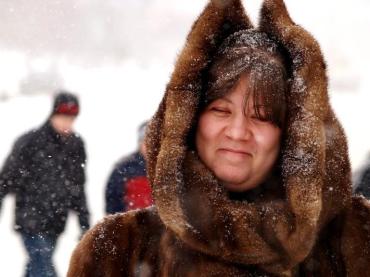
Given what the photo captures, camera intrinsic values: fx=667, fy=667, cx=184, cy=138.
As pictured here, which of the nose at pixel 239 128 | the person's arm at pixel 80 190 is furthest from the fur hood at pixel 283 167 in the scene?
the person's arm at pixel 80 190

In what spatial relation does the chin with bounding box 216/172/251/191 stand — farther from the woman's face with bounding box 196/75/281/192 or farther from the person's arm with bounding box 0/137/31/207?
the person's arm with bounding box 0/137/31/207

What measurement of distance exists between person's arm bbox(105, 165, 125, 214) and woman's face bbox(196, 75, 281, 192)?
7.78 ft

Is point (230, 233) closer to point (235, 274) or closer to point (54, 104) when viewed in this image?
point (235, 274)

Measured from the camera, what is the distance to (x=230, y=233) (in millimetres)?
1739

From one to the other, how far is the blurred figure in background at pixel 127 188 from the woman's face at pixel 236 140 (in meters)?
2.34

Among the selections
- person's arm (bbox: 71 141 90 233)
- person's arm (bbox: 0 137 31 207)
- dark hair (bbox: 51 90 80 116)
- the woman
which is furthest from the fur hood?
dark hair (bbox: 51 90 80 116)

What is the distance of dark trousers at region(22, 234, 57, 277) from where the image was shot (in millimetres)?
4434

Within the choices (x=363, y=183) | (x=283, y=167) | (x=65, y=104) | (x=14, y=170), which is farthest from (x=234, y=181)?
(x=65, y=104)

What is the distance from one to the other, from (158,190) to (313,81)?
507 mm

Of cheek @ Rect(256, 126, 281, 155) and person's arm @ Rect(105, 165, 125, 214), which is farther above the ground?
cheek @ Rect(256, 126, 281, 155)

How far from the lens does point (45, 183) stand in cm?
439

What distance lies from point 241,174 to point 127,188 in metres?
2.40

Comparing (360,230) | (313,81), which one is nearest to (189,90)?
(313,81)

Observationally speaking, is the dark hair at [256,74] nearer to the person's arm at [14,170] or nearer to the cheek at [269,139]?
the cheek at [269,139]
